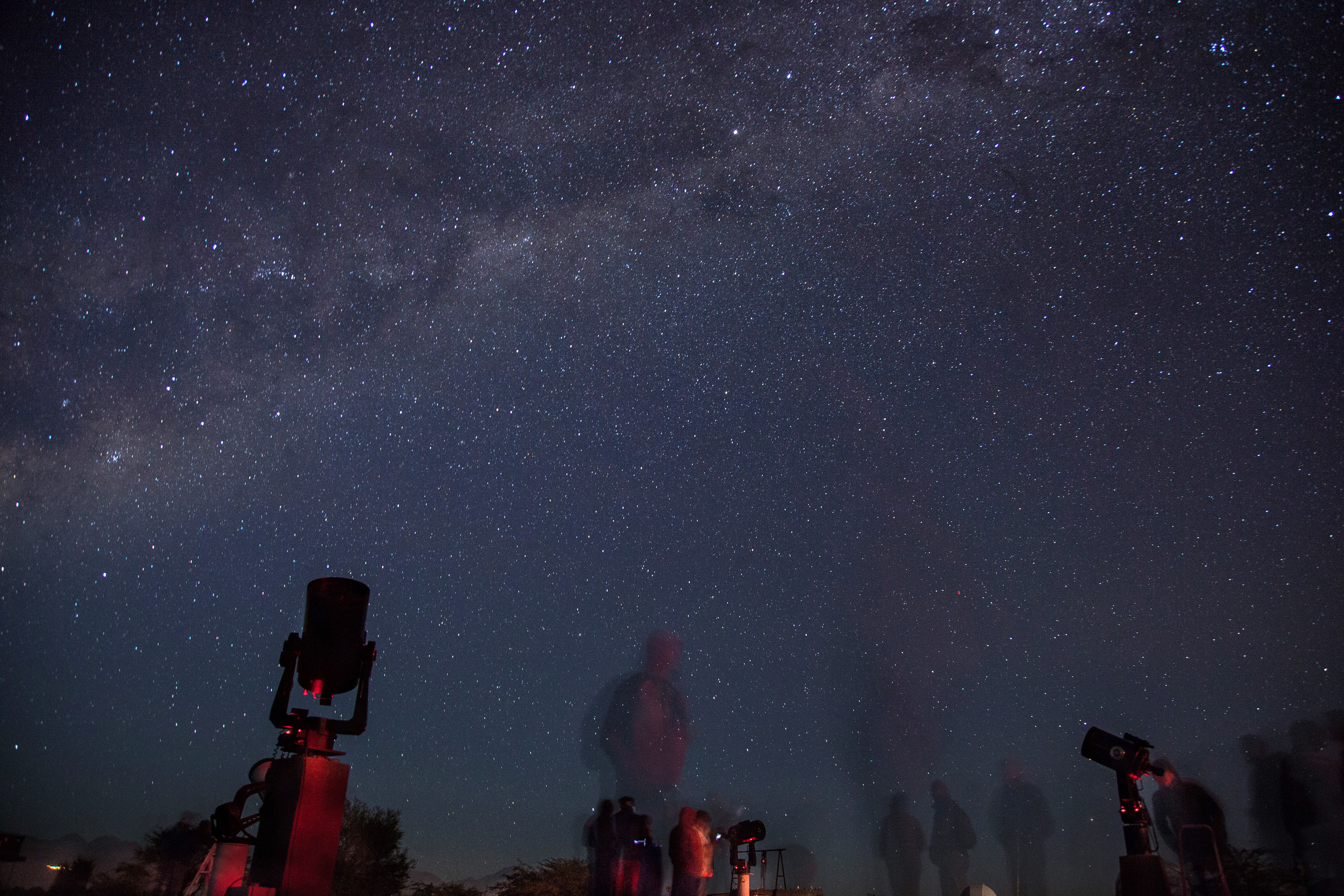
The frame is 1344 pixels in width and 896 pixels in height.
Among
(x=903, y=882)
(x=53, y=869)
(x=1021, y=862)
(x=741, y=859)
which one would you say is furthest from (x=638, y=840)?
(x=53, y=869)

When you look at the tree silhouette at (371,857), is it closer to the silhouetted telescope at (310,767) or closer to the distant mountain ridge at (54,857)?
the distant mountain ridge at (54,857)

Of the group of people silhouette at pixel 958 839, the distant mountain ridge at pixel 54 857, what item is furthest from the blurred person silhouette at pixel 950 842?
the distant mountain ridge at pixel 54 857

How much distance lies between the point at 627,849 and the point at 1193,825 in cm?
648

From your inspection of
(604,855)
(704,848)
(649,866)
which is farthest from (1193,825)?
(604,855)

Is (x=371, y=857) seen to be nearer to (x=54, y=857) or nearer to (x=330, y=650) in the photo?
(x=54, y=857)

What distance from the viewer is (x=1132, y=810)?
498 centimetres

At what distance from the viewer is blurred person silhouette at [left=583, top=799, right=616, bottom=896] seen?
9.59 meters

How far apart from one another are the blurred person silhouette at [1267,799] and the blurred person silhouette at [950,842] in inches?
152

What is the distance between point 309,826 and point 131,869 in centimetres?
1509

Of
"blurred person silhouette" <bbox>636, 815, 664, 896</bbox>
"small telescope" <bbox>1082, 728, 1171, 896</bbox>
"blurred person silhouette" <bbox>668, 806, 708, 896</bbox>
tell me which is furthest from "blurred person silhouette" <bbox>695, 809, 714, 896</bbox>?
"small telescope" <bbox>1082, 728, 1171, 896</bbox>

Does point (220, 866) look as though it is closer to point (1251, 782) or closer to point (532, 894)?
point (532, 894)

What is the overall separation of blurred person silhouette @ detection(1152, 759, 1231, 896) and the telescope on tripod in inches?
205

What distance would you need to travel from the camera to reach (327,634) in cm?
379

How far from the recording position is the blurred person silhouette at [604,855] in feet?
31.4
